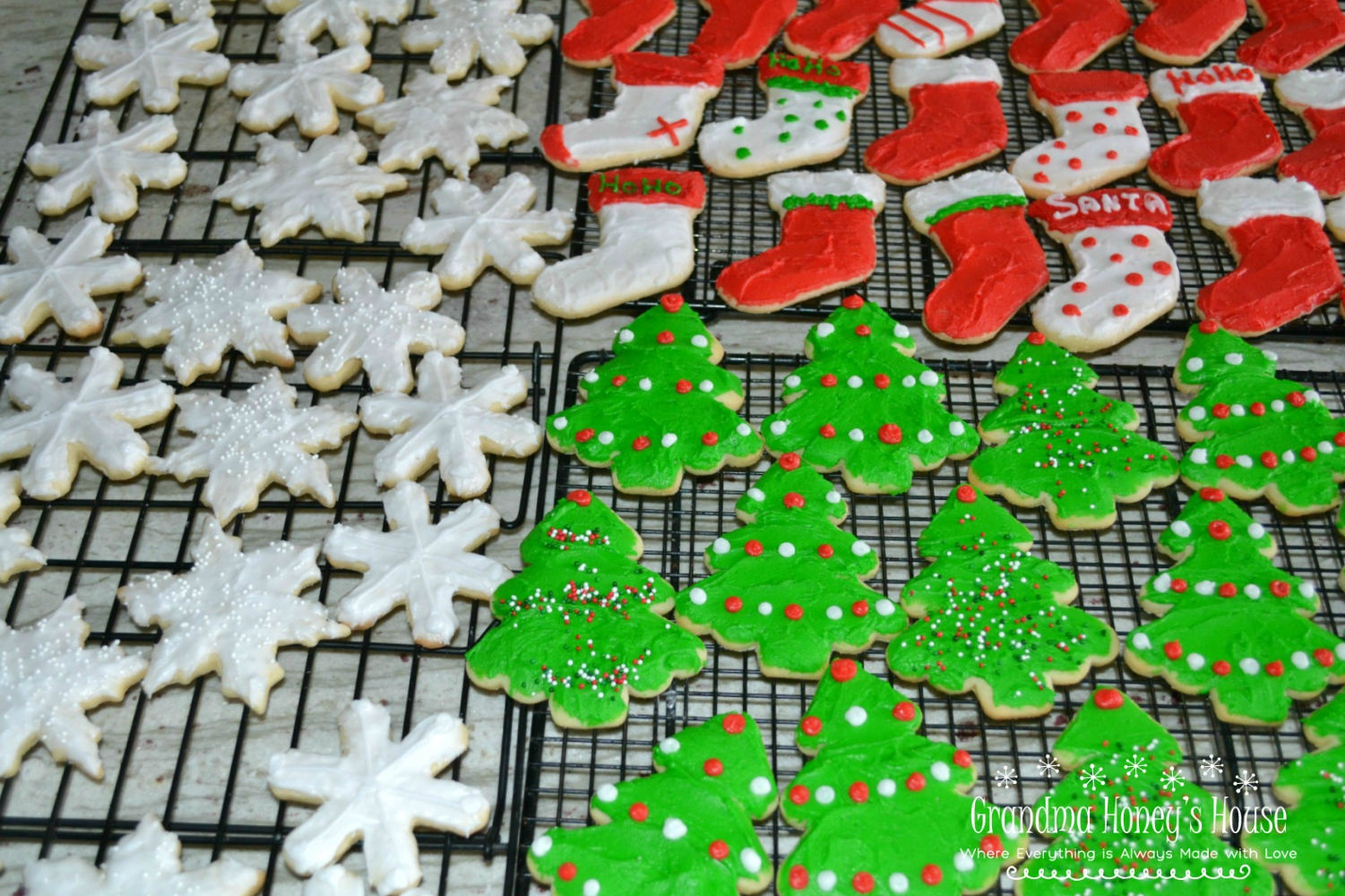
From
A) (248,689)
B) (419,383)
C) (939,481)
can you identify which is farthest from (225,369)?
(939,481)

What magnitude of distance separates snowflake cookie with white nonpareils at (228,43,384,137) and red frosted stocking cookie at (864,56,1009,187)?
95cm

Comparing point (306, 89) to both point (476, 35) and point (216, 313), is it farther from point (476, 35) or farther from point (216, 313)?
point (216, 313)

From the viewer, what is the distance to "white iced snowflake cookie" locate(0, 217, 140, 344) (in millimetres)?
1958

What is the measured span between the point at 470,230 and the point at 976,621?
1.04 metres

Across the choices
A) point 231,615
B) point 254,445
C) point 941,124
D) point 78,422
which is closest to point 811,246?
point 941,124

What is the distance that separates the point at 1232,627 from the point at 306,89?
1785mm

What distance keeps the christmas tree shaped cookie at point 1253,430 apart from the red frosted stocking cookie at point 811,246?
1.75 feet

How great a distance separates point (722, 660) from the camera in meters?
1.66

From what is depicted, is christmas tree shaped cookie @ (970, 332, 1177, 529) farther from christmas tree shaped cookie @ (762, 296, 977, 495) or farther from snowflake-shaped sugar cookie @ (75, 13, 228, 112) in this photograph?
snowflake-shaped sugar cookie @ (75, 13, 228, 112)

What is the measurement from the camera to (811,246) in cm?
198

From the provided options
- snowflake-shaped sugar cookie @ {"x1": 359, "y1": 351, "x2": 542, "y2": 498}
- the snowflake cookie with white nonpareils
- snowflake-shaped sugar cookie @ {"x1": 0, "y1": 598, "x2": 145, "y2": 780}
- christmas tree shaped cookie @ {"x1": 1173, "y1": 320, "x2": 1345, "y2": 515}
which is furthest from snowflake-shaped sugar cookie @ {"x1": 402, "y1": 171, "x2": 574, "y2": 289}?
christmas tree shaped cookie @ {"x1": 1173, "y1": 320, "x2": 1345, "y2": 515}

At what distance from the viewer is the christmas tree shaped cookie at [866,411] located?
68.9 inches

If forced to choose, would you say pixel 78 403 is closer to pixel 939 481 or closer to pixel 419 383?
pixel 419 383

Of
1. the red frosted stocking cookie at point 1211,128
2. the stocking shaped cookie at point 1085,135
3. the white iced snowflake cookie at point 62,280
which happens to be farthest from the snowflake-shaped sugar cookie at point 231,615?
the red frosted stocking cookie at point 1211,128
